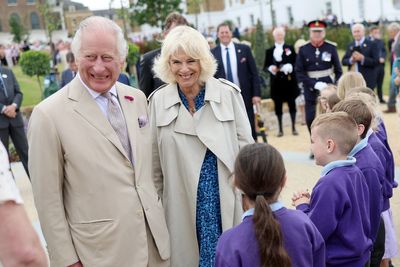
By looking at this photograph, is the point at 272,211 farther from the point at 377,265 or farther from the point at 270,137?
the point at 270,137

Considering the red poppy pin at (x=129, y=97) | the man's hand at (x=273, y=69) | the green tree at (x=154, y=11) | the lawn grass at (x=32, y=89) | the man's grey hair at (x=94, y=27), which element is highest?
the green tree at (x=154, y=11)

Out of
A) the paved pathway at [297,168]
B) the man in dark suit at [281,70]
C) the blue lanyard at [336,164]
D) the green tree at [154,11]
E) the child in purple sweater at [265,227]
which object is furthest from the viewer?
the green tree at [154,11]

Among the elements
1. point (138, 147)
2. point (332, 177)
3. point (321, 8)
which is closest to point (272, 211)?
point (332, 177)

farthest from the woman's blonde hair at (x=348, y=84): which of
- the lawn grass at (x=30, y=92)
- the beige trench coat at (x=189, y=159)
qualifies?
the lawn grass at (x=30, y=92)

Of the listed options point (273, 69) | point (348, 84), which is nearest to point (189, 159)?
point (348, 84)

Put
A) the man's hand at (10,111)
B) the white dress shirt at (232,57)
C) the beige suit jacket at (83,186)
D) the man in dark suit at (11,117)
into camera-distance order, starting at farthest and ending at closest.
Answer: the white dress shirt at (232,57) → the man in dark suit at (11,117) → the man's hand at (10,111) → the beige suit jacket at (83,186)

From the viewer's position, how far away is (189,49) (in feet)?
10.6

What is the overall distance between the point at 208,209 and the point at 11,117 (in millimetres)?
5138

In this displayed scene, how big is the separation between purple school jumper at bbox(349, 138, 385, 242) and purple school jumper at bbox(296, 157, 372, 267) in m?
0.30

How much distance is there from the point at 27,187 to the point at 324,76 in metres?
4.83

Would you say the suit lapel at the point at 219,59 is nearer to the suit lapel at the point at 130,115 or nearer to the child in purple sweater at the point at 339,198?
the child in purple sweater at the point at 339,198

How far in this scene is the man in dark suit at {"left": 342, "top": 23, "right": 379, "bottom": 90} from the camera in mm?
10281

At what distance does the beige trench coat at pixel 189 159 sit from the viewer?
3.17 meters

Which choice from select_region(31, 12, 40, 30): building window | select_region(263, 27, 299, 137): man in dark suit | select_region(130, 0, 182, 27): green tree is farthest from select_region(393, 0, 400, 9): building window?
select_region(31, 12, 40, 30): building window
